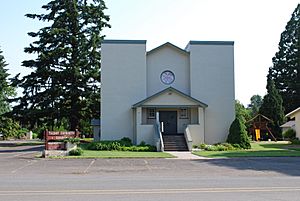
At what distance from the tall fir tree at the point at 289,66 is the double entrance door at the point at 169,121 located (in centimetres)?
3350

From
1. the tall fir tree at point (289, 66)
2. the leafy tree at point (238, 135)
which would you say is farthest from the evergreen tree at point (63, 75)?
the tall fir tree at point (289, 66)

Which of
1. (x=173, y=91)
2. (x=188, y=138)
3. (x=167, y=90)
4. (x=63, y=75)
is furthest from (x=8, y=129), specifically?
(x=188, y=138)

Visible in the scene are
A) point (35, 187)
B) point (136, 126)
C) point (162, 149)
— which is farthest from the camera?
point (136, 126)

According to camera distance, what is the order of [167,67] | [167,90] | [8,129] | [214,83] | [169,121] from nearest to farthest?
1. [167,90]
2. [169,121]
3. [214,83]
4. [167,67]
5. [8,129]

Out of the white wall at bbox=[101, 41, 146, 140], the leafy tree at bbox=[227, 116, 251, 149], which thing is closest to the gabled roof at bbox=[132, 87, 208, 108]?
the white wall at bbox=[101, 41, 146, 140]

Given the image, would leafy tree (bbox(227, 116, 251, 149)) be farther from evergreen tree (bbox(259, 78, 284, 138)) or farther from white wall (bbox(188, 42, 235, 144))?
evergreen tree (bbox(259, 78, 284, 138))

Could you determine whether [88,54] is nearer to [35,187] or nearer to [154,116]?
[154,116]

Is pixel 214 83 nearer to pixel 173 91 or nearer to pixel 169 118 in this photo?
pixel 173 91

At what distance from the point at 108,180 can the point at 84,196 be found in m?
3.93

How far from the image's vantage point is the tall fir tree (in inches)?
2628

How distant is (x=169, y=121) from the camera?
126ft

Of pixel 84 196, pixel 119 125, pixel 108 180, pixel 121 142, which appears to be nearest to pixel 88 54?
pixel 119 125

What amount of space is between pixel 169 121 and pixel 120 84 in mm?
5429

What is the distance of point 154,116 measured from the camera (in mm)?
38500
